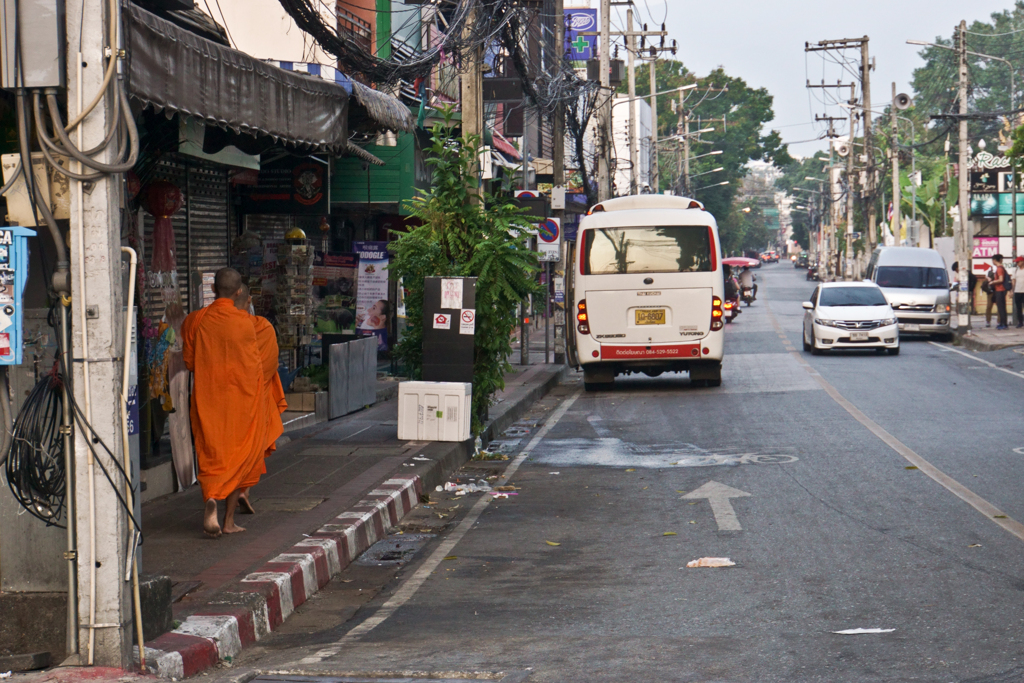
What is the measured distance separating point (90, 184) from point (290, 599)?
266 cm

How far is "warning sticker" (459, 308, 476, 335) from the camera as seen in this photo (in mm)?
12641

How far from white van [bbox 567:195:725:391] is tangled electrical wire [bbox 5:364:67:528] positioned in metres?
13.6

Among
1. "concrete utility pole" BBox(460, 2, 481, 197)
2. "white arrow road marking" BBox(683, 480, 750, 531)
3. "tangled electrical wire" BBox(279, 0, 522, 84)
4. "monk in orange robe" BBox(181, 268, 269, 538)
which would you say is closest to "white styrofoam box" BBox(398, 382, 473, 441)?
"white arrow road marking" BBox(683, 480, 750, 531)

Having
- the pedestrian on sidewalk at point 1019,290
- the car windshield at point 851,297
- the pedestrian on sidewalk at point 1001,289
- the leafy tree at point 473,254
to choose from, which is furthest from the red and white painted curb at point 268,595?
the pedestrian on sidewalk at point 1001,289

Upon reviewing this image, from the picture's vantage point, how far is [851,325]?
24562 mm

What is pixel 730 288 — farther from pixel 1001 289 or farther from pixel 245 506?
pixel 245 506

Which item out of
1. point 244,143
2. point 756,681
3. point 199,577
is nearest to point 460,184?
point 244,143

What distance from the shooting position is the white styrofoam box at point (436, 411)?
12281mm

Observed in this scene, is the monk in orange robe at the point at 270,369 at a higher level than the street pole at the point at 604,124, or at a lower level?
lower

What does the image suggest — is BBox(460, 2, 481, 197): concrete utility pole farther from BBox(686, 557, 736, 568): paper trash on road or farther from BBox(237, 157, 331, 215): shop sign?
BBox(686, 557, 736, 568): paper trash on road

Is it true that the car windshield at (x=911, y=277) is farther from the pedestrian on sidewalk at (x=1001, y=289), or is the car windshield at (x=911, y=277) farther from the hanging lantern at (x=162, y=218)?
the hanging lantern at (x=162, y=218)

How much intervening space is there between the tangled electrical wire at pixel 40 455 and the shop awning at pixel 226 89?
5.85 ft

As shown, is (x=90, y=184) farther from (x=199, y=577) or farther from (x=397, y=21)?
(x=397, y=21)

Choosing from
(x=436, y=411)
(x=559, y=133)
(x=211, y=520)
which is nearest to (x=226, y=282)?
(x=211, y=520)
